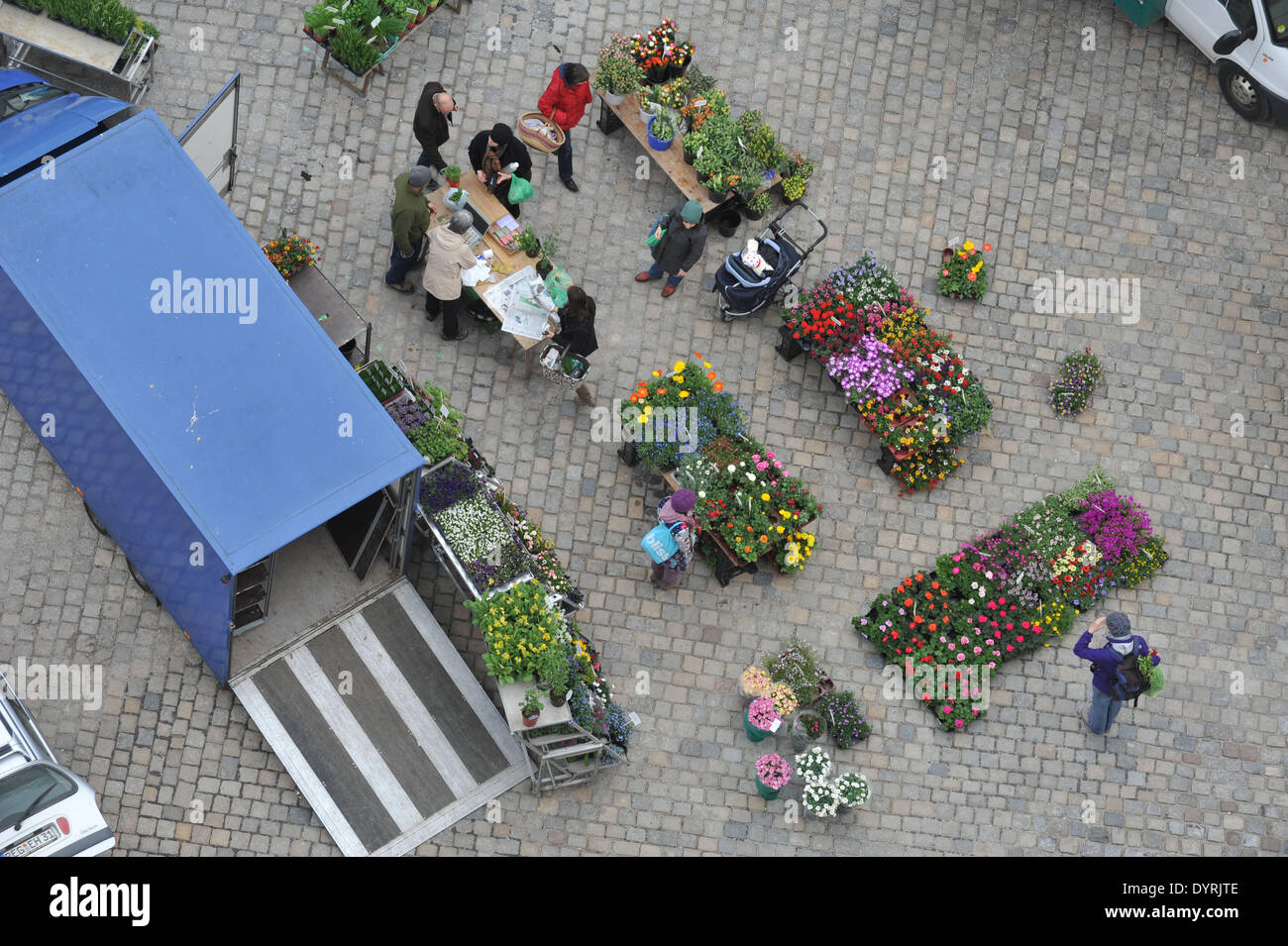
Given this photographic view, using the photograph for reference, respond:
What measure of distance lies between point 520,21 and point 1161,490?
9.49 metres

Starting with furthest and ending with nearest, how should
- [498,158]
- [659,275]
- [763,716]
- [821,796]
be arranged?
[659,275] → [498,158] → [763,716] → [821,796]

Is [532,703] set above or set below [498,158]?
below

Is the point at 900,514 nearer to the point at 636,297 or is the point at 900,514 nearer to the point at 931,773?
the point at 931,773

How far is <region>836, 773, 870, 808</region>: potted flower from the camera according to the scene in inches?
591

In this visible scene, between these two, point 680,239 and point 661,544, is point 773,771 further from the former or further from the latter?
point 680,239

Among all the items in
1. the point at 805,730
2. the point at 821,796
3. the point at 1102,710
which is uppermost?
the point at 805,730

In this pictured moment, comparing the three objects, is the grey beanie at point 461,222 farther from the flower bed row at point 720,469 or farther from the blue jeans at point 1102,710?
the blue jeans at point 1102,710

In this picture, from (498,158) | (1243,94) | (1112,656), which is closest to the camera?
(1112,656)

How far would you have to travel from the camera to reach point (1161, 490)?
17.1 metres

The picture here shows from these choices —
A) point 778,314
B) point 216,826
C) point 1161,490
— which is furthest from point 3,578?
point 1161,490

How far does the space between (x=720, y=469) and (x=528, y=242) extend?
332 centimetres

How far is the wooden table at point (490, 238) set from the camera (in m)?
16.6

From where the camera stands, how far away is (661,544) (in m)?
15.3

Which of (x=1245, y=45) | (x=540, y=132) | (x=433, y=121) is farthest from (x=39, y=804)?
(x=1245, y=45)
